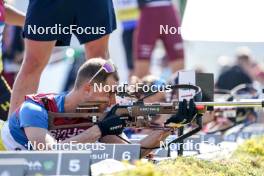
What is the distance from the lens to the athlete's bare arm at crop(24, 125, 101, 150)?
4754mm

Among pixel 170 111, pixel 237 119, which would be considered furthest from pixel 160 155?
pixel 237 119

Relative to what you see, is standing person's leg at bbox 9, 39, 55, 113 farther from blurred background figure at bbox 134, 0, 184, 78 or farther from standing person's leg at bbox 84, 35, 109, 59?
blurred background figure at bbox 134, 0, 184, 78

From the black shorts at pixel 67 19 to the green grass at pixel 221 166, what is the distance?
1.62 meters

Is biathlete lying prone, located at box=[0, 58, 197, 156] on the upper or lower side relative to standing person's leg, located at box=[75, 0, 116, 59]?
lower

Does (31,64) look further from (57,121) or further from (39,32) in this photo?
(57,121)

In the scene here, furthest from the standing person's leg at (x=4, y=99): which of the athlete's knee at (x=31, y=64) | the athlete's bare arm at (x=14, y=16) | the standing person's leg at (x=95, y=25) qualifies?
the standing person's leg at (x=95, y=25)

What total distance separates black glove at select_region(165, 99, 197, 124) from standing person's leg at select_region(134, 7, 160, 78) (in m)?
3.88

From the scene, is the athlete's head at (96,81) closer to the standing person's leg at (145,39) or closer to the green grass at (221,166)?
the green grass at (221,166)

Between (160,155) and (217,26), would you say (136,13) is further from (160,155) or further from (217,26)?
(160,155)

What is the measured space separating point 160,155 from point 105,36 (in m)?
1.23

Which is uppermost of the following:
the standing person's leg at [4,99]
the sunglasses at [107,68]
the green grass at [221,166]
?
the sunglasses at [107,68]

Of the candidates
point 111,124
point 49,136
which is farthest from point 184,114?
point 49,136

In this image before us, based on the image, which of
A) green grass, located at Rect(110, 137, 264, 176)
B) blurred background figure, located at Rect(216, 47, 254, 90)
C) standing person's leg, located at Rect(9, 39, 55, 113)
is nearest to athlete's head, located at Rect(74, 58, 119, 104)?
green grass, located at Rect(110, 137, 264, 176)

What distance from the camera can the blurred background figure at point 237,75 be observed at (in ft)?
35.5
